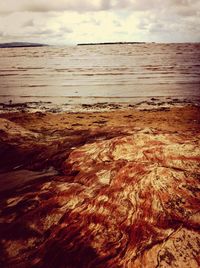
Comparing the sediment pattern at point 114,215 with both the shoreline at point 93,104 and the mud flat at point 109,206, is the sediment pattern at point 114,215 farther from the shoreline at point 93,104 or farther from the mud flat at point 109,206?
the shoreline at point 93,104

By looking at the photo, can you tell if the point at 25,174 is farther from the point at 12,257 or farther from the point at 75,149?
the point at 12,257

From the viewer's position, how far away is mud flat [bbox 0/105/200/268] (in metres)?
2.54

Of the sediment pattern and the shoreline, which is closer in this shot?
the sediment pattern

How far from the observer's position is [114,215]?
2906 mm

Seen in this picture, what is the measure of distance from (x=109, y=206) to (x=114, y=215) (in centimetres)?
13

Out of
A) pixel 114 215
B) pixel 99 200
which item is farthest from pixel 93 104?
pixel 114 215

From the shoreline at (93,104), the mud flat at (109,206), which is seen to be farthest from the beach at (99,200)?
the shoreline at (93,104)

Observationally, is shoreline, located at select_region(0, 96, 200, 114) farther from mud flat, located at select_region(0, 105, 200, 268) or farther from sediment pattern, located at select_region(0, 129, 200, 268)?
sediment pattern, located at select_region(0, 129, 200, 268)

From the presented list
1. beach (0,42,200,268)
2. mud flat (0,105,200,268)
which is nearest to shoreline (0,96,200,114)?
beach (0,42,200,268)

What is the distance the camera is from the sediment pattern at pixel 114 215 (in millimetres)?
2506

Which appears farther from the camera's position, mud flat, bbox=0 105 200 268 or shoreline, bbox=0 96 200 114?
shoreline, bbox=0 96 200 114

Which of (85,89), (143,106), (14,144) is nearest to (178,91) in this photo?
(143,106)

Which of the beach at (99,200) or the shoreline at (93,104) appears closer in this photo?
the beach at (99,200)

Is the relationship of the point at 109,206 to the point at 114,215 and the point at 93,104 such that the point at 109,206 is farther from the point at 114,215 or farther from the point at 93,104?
the point at 93,104
